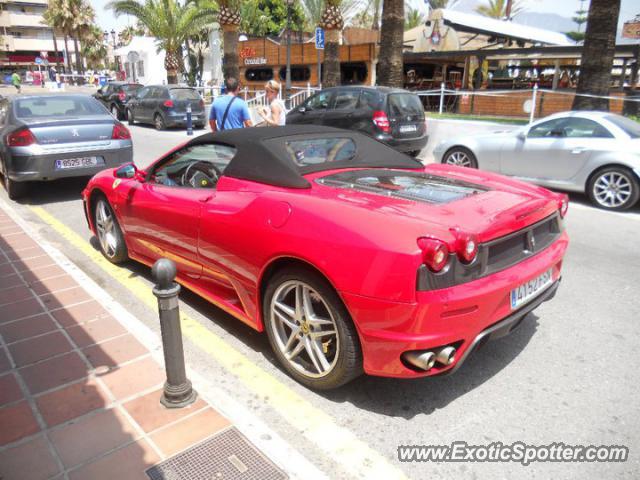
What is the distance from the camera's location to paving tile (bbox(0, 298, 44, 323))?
155 inches

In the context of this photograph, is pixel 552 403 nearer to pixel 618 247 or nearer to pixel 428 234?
pixel 428 234

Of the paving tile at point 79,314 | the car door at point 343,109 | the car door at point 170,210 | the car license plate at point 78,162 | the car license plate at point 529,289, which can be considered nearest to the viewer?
the car license plate at point 529,289

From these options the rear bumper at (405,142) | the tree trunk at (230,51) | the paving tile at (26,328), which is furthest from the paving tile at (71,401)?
the tree trunk at (230,51)

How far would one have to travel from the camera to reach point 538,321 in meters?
3.88

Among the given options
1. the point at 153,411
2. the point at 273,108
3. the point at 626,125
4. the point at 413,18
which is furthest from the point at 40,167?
the point at 413,18

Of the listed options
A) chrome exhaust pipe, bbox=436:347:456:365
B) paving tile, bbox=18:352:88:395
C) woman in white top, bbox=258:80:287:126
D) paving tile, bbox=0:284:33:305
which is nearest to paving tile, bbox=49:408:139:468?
paving tile, bbox=18:352:88:395

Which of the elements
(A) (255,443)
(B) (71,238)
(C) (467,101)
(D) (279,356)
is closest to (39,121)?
(B) (71,238)

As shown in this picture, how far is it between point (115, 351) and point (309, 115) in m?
9.38

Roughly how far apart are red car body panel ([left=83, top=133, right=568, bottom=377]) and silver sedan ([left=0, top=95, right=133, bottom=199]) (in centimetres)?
460

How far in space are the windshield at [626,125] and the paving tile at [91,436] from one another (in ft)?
25.3

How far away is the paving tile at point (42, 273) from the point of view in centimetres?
470

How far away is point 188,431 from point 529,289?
1.99 m

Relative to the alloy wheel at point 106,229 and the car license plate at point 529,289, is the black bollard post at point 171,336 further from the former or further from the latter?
the alloy wheel at point 106,229

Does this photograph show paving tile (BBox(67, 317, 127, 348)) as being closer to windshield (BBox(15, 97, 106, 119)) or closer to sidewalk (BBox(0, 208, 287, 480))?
sidewalk (BBox(0, 208, 287, 480))
